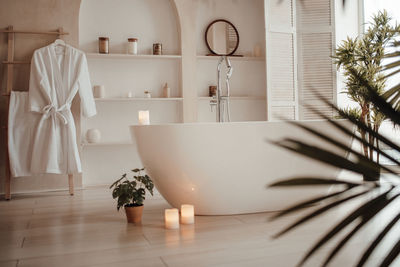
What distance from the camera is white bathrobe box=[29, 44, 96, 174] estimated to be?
3975 millimetres

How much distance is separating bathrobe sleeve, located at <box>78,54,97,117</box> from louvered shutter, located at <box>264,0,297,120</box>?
1970mm

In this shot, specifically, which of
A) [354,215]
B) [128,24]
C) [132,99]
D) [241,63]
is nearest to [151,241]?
[354,215]

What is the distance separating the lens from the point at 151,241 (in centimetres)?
231

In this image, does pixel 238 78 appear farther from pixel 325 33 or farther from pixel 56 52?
pixel 56 52

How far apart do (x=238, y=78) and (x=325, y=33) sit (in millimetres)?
1165

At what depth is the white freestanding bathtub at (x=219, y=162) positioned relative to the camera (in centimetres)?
Result: 278

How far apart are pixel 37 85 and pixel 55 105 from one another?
0.85 ft

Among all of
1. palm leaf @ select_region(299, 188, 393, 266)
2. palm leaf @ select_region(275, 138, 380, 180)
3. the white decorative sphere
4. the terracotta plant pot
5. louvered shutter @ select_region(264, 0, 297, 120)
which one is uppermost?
louvered shutter @ select_region(264, 0, 297, 120)

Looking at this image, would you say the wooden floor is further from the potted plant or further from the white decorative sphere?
the white decorative sphere

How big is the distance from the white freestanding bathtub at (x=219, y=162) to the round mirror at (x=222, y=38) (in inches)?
95.7

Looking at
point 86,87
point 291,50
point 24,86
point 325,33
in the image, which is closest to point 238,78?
point 291,50

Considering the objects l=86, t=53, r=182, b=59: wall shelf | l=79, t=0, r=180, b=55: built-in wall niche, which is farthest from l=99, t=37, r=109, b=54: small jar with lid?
l=79, t=0, r=180, b=55: built-in wall niche

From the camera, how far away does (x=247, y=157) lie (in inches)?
111

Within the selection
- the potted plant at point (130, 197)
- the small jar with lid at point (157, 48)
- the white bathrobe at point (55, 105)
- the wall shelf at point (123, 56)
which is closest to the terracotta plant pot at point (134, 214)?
the potted plant at point (130, 197)
